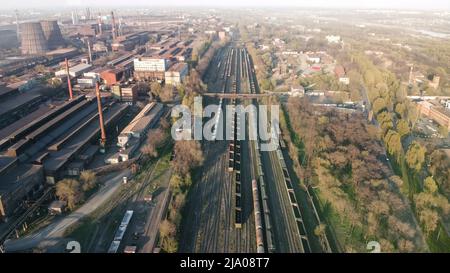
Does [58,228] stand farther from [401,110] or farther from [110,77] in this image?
[401,110]

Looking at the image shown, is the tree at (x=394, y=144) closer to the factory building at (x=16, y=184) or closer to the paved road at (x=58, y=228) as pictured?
the paved road at (x=58, y=228)

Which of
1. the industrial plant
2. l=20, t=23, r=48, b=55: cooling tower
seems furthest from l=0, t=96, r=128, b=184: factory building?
l=20, t=23, r=48, b=55: cooling tower

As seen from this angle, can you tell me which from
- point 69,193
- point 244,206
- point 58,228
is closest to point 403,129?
point 244,206

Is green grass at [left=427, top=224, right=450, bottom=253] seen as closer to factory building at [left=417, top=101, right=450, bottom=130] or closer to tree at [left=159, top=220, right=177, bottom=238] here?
tree at [left=159, top=220, right=177, bottom=238]

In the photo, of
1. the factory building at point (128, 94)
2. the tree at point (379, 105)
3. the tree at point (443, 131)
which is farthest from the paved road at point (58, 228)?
the tree at point (443, 131)

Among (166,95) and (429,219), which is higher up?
(166,95)
